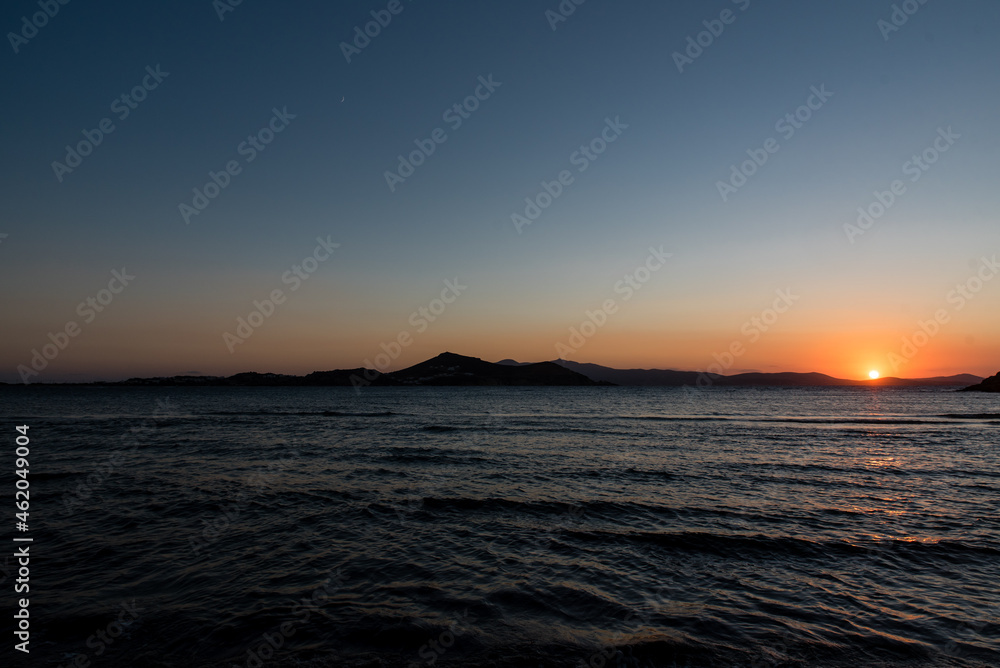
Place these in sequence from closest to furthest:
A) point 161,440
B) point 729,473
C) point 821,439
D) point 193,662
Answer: point 193,662 < point 729,473 < point 161,440 < point 821,439

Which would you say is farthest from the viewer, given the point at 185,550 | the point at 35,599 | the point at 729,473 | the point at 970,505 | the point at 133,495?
the point at 729,473

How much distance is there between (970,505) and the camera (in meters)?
19.8

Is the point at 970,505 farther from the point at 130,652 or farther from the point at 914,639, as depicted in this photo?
the point at 130,652

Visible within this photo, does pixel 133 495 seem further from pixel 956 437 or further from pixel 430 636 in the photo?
pixel 956 437

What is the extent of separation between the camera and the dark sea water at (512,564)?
9.30m

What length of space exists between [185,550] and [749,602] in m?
15.0

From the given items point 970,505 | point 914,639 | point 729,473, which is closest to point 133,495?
point 914,639

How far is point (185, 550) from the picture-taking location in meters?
14.4

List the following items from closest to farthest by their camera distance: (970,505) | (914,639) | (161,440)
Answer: (914,639) < (970,505) < (161,440)

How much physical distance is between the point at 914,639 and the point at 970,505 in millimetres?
14928

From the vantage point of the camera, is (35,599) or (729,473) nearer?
(35,599)

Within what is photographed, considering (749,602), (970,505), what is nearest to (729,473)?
(970,505)

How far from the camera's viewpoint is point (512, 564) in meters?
13.4

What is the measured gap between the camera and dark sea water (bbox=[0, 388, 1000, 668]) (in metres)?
9.30
